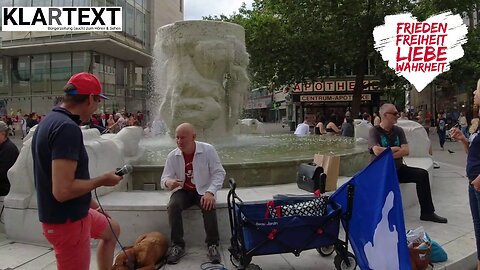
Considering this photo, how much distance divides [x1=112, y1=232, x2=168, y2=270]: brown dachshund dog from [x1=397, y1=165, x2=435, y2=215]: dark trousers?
3.45 metres

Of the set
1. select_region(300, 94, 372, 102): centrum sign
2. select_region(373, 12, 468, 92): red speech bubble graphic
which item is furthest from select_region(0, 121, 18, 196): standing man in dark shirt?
select_region(300, 94, 372, 102): centrum sign

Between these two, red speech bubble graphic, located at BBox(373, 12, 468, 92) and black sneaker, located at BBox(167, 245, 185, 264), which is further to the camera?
red speech bubble graphic, located at BBox(373, 12, 468, 92)

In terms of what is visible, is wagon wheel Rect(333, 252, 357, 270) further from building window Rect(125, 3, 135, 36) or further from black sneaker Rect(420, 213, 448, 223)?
building window Rect(125, 3, 135, 36)

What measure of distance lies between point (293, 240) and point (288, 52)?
20.7 metres

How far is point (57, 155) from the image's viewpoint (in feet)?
8.21

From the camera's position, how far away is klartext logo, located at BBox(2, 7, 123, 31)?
2556 centimetres

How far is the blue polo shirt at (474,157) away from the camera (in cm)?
395

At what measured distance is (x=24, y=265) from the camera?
437cm

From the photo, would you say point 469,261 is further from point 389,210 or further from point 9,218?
point 9,218

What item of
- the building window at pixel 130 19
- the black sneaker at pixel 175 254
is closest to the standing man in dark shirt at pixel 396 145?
the black sneaker at pixel 175 254

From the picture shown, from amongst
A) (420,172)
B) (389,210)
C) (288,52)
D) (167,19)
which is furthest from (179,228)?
(167,19)

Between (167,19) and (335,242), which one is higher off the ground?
(167,19)

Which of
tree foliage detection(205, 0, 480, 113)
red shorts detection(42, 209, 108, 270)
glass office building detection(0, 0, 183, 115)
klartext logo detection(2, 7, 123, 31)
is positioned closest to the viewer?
red shorts detection(42, 209, 108, 270)

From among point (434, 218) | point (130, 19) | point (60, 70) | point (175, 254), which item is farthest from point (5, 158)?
point (130, 19)
